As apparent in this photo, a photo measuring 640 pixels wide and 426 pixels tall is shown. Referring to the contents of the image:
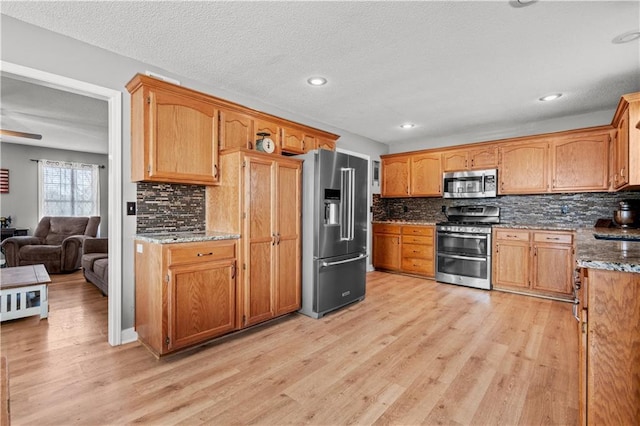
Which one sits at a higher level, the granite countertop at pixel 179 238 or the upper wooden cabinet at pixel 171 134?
the upper wooden cabinet at pixel 171 134

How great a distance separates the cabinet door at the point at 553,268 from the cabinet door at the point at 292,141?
→ 10.8 ft

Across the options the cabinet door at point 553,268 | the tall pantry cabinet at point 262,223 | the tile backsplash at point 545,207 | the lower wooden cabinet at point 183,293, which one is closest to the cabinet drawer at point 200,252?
the lower wooden cabinet at point 183,293

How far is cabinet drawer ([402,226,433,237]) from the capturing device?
4.88 meters

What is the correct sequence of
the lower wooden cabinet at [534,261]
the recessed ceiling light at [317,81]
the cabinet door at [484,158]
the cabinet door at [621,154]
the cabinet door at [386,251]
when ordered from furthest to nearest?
the cabinet door at [386,251] < the cabinet door at [484,158] < the lower wooden cabinet at [534,261] < the recessed ceiling light at [317,81] < the cabinet door at [621,154]

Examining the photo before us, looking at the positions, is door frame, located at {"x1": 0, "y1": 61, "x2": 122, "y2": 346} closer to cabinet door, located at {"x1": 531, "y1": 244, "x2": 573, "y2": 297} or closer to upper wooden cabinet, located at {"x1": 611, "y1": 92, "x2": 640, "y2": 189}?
upper wooden cabinet, located at {"x1": 611, "y1": 92, "x2": 640, "y2": 189}

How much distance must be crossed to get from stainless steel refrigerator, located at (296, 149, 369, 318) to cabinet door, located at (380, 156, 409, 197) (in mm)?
2100

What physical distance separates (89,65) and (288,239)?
2.19m

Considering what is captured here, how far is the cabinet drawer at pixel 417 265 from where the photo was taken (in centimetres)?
487

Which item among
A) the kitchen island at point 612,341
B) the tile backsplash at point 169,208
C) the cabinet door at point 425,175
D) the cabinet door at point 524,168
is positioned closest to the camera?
the kitchen island at point 612,341

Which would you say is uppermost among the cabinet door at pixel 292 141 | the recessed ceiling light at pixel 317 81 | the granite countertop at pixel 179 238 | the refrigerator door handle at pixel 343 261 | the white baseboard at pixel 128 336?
the recessed ceiling light at pixel 317 81

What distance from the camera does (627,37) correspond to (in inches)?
86.6

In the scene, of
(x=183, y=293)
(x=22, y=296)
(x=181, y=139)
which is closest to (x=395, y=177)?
(x=181, y=139)

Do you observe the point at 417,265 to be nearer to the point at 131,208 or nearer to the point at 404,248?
the point at 404,248

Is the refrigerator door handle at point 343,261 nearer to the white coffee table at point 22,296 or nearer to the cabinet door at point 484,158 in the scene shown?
the cabinet door at point 484,158
